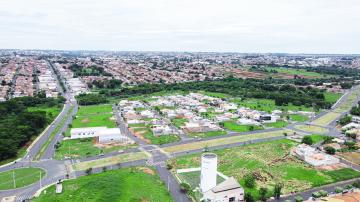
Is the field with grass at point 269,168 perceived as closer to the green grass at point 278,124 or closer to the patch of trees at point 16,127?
the green grass at point 278,124

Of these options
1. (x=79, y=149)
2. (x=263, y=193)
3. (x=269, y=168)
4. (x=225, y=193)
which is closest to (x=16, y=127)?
(x=79, y=149)

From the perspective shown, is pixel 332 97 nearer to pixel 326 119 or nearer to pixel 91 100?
pixel 326 119

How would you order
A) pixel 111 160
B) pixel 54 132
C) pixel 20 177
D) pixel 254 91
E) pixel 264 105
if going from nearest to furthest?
pixel 20 177
pixel 111 160
pixel 54 132
pixel 264 105
pixel 254 91

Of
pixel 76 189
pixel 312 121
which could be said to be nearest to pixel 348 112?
pixel 312 121

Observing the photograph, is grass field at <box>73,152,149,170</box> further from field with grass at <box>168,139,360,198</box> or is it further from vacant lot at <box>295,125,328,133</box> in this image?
vacant lot at <box>295,125,328,133</box>

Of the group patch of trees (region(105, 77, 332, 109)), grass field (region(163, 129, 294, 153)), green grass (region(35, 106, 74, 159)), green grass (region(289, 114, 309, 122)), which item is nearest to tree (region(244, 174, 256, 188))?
grass field (region(163, 129, 294, 153))

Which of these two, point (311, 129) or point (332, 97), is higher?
point (332, 97)
